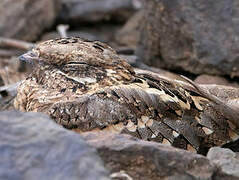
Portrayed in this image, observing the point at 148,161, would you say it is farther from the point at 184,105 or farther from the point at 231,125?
the point at 231,125

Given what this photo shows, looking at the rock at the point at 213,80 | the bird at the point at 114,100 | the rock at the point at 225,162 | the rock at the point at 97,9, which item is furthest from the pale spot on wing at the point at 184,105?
the rock at the point at 97,9

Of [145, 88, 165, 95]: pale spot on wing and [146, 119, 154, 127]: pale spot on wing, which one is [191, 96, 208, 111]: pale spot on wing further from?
[146, 119, 154, 127]: pale spot on wing

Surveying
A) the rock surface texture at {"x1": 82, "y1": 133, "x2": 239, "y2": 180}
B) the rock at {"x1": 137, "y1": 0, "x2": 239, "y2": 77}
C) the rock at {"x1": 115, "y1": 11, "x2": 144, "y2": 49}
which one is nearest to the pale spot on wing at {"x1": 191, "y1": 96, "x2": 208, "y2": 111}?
the rock surface texture at {"x1": 82, "y1": 133, "x2": 239, "y2": 180}

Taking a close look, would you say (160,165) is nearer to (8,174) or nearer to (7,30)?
(8,174)

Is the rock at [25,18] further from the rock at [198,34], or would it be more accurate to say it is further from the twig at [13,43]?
the rock at [198,34]

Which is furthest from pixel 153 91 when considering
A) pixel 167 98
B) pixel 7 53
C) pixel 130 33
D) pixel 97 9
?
pixel 97 9
